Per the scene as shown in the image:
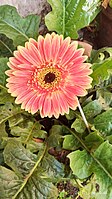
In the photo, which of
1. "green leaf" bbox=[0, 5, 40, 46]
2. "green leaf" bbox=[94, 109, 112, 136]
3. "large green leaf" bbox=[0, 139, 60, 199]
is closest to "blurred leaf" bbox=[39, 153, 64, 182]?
"large green leaf" bbox=[0, 139, 60, 199]

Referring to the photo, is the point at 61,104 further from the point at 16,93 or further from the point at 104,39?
Answer: the point at 104,39

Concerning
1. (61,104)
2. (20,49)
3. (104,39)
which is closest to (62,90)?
(61,104)

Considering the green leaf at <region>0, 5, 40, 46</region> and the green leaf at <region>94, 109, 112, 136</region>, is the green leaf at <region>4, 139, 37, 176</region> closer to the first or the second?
the green leaf at <region>94, 109, 112, 136</region>

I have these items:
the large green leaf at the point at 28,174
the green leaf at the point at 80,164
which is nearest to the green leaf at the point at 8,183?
the large green leaf at the point at 28,174

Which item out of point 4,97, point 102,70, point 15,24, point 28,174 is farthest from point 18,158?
point 15,24

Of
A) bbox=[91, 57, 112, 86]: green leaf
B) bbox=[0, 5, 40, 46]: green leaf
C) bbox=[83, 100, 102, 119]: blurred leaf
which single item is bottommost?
bbox=[83, 100, 102, 119]: blurred leaf

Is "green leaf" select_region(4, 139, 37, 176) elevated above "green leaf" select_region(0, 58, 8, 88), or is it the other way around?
"green leaf" select_region(0, 58, 8, 88)

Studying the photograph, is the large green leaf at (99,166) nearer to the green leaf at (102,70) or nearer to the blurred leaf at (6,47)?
the green leaf at (102,70)

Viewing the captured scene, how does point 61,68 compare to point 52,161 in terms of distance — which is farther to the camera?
point 52,161
